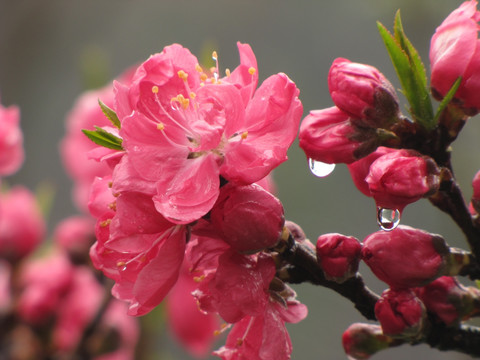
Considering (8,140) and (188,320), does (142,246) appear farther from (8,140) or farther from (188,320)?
(188,320)

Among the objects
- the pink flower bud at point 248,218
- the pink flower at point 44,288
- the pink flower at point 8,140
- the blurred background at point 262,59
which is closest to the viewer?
the pink flower bud at point 248,218

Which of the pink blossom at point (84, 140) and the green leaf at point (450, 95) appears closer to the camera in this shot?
the green leaf at point (450, 95)

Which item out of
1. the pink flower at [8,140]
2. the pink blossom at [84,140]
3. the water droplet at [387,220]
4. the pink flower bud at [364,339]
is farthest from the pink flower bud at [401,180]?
the pink blossom at [84,140]

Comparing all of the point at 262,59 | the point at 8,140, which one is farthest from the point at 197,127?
the point at 262,59

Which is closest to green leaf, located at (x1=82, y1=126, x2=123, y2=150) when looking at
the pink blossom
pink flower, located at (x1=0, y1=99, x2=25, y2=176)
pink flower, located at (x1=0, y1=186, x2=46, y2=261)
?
pink flower, located at (x1=0, y1=99, x2=25, y2=176)

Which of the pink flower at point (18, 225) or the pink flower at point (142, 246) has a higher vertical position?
the pink flower at point (142, 246)

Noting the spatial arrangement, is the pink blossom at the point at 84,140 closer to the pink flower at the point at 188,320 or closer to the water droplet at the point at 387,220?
the pink flower at the point at 188,320

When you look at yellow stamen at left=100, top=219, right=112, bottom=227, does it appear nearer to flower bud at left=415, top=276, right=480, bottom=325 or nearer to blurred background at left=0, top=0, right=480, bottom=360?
flower bud at left=415, top=276, right=480, bottom=325

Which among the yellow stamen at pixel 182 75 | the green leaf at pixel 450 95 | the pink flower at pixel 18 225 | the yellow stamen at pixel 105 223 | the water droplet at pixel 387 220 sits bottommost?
the pink flower at pixel 18 225
